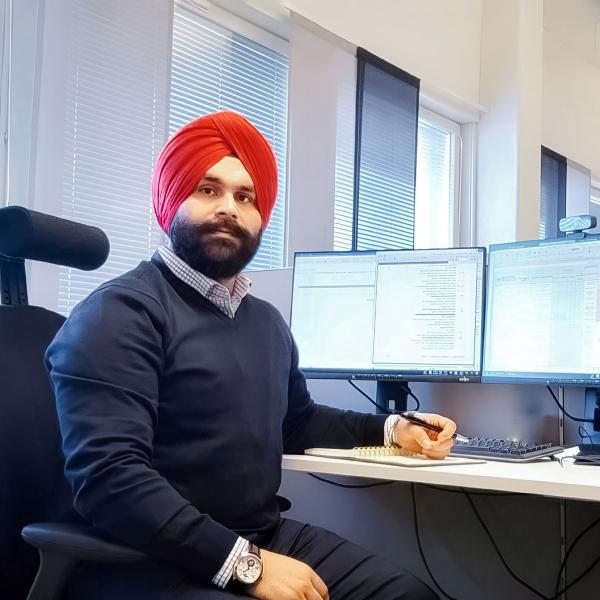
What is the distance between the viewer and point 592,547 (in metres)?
1.92

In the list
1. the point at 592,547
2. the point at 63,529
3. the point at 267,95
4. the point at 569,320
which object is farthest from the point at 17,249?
the point at 267,95

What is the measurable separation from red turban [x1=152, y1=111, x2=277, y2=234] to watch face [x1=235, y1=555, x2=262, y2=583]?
0.68 meters

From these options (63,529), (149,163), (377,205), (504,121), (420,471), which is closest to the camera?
(63,529)

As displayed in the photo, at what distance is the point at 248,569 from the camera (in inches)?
46.6

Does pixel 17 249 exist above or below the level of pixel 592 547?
above

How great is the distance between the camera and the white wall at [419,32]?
323cm

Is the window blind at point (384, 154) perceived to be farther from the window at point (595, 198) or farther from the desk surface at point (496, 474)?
the window at point (595, 198)

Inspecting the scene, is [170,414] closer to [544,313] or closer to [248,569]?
[248,569]

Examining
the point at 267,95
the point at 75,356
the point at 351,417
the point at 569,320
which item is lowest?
the point at 351,417

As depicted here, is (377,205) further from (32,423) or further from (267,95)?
(32,423)

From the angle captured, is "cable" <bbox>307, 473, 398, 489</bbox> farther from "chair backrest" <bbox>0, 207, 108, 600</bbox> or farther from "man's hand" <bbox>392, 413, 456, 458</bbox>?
"chair backrest" <bbox>0, 207, 108, 600</bbox>

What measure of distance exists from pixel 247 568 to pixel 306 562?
0.31 metres

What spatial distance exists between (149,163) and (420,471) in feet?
4.69

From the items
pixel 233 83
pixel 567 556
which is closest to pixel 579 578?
pixel 567 556
